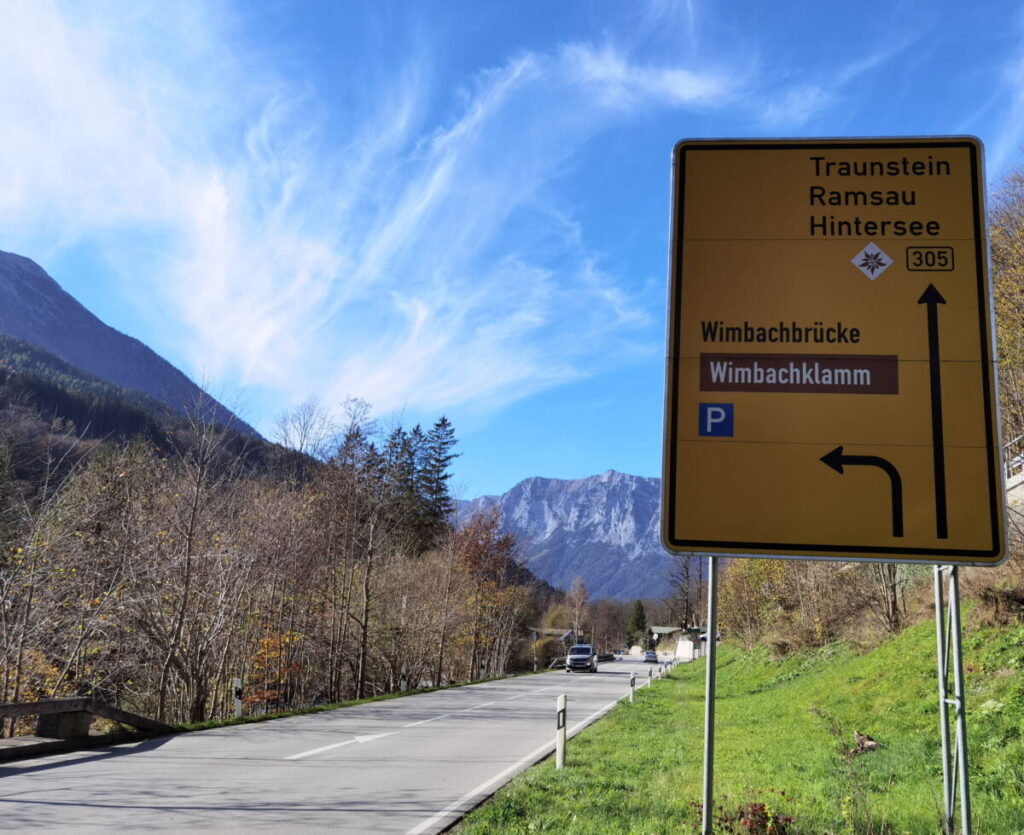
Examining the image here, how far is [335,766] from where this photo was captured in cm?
973

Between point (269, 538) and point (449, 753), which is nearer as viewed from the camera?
point (449, 753)

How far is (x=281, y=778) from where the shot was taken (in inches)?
347

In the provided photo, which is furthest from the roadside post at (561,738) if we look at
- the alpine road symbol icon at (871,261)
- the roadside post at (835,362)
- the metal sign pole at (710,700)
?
the alpine road symbol icon at (871,261)

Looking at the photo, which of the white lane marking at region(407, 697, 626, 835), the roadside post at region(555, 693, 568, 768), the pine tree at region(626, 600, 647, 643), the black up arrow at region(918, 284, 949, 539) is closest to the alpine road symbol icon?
the black up arrow at region(918, 284, 949, 539)

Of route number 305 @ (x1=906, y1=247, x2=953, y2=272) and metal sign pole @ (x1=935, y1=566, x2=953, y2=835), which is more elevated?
route number 305 @ (x1=906, y1=247, x2=953, y2=272)

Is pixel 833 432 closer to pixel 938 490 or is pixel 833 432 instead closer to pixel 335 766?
pixel 938 490

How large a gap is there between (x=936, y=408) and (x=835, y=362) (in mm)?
424

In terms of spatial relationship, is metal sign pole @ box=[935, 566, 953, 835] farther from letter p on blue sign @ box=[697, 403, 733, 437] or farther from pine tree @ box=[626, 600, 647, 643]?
pine tree @ box=[626, 600, 647, 643]

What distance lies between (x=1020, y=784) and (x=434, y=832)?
518 cm

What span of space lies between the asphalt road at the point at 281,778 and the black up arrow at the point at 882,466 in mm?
5509

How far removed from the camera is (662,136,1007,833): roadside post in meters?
2.90

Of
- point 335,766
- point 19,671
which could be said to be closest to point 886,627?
point 335,766

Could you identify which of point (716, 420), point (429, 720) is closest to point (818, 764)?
point (716, 420)

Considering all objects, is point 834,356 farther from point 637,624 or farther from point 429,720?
point 637,624
